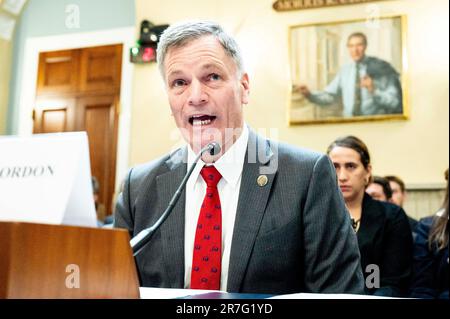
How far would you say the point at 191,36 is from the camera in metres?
1.25

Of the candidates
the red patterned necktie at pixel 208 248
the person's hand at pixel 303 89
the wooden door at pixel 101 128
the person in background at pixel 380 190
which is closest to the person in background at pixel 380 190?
the person in background at pixel 380 190

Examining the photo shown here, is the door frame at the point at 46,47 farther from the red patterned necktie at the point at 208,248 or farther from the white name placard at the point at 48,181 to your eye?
the white name placard at the point at 48,181

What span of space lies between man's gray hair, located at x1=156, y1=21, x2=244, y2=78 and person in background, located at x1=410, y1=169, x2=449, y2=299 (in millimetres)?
1329

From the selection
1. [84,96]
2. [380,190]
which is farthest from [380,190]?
[84,96]

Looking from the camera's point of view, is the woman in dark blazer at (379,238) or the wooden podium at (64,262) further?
the woman in dark blazer at (379,238)

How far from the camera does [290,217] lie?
3.71ft

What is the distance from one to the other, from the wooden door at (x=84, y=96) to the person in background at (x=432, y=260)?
130 cm

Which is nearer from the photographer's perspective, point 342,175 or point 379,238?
point 379,238

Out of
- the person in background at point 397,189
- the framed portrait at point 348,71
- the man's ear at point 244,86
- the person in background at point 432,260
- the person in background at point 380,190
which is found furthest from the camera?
the framed portrait at point 348,71

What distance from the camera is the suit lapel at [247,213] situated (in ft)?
3.56

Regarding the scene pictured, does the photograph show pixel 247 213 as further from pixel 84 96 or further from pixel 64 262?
pixel 84 96

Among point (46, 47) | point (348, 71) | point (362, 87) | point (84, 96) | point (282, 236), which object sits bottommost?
point (282, 236)

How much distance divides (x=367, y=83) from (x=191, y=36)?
2.92 metres

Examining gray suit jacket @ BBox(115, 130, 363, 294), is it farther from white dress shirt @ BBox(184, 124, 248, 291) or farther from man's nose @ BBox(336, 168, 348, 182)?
man's nose @ BBox(336, 168, 348, 182)
